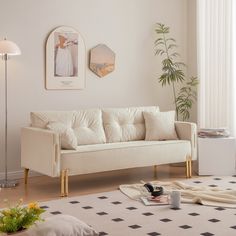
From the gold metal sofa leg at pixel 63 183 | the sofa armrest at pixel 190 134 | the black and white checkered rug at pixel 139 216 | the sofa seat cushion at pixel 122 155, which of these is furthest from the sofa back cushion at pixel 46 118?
the sofa armrest at pixel 190 134

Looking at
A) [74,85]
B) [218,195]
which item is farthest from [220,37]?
[218,195]

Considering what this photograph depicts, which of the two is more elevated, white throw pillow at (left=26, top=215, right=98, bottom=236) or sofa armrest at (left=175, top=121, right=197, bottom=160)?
sofa armrest at (left=175, top=121, right=197, bottom=160)

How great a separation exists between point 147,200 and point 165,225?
0.80m

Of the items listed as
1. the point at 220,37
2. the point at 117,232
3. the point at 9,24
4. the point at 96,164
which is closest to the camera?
the point at 117,232

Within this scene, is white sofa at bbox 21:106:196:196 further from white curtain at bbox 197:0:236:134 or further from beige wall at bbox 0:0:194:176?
white curtain at bbox 197:0:236:134

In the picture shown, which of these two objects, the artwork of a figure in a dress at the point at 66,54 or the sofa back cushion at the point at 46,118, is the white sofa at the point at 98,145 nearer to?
the sofa back cushion at the point at 46,118

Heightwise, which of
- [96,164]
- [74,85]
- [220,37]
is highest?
[220,37]

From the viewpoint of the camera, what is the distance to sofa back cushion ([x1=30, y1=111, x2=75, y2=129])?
19.1 ft

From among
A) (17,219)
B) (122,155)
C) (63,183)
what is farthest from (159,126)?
(17,219)

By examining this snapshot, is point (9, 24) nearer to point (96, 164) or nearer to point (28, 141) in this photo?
point (28, 141)

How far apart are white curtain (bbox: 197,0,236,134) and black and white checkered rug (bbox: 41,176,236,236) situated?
2.38m

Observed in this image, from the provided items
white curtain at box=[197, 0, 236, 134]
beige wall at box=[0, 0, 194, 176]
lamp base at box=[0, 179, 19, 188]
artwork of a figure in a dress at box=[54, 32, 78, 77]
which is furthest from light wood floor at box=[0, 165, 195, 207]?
artwork of a figure in a dress at box=[54, 32, 78, 77]

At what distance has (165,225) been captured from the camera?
436 centimetres

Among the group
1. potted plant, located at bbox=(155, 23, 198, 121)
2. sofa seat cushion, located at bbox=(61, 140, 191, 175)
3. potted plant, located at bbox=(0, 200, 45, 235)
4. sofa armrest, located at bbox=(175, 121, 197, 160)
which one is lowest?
potted plant, located at bbox=(0, 200, 45, 235)
